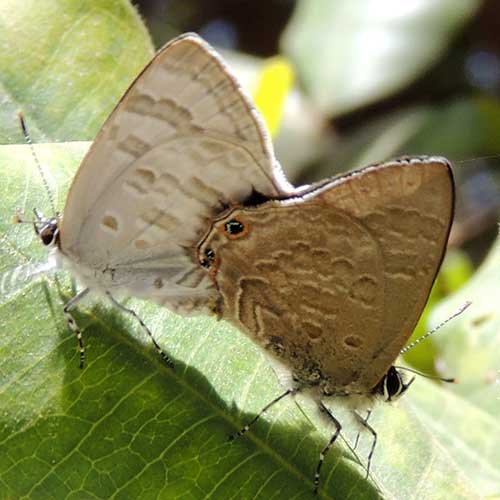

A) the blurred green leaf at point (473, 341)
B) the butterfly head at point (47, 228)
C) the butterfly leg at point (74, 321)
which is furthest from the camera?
the blurred green leaf at point (473, 341)

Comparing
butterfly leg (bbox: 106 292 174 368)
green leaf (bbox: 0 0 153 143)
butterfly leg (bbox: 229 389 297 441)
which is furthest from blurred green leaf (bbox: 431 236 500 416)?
green leaf (bbox: 0 0 153 143)

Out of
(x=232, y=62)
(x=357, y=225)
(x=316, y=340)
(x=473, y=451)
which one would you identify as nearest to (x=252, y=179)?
(x=357, y=225)

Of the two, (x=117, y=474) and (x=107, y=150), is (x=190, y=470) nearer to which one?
(x=117, y=474)

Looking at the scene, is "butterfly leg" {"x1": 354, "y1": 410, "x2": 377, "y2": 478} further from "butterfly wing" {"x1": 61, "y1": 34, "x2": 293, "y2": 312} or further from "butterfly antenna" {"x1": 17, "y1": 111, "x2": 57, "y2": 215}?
"butterfly antenna" {"x1": 17, "y1": 111, "x2": 57, "y2": 215}

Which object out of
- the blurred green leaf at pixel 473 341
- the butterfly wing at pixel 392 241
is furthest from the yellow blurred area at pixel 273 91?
the butterfly wing at pixel 392 241

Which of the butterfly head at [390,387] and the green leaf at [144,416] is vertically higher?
the green leaf at [144,416]

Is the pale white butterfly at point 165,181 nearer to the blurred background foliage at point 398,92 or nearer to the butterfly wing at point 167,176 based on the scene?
the butterfly wing at point 167,176
